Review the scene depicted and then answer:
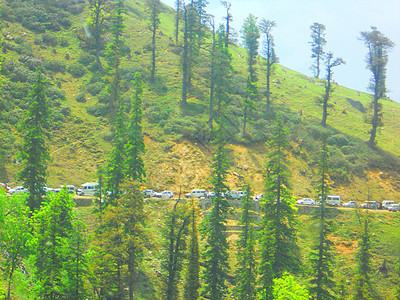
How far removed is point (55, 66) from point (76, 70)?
3854mm

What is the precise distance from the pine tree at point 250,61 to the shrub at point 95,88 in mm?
26528

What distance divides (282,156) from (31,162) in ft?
77.7

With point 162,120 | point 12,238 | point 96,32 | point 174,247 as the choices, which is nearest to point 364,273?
point 174,247

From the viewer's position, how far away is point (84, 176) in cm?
5219

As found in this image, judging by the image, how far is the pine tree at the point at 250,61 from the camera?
64.3 m

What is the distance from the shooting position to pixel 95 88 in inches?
→ 2766

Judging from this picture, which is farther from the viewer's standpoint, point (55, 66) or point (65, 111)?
point (55, 66)

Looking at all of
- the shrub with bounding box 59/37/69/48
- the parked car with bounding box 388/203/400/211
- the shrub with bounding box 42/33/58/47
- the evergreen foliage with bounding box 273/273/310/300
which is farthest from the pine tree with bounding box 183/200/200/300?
the shrub with bounding box 59/37/69/48

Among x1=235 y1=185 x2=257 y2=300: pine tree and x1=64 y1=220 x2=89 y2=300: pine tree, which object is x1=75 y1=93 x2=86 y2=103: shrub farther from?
x1=64 y1=220 x2=89 y2=300: pine tree

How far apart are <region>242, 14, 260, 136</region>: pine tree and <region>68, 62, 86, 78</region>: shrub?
1273 inches

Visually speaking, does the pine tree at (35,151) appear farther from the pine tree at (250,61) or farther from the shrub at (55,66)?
the shrub at (55,66)

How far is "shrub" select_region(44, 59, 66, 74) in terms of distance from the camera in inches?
2864

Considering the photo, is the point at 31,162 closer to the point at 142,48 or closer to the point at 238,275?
the point at 238,275

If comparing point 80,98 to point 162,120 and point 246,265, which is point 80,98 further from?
point 246,265
